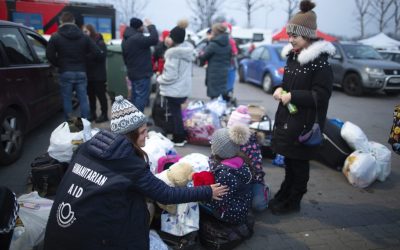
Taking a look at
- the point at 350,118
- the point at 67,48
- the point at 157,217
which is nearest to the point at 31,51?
the point at 67,48

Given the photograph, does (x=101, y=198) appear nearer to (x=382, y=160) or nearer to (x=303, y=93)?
(x=303, y=93)

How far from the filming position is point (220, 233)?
2.75m

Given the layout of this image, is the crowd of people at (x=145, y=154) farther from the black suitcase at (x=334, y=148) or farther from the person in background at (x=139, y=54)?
the black suitcase at (x=334, y=148)

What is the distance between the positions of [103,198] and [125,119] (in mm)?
527

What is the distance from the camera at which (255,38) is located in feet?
91.6

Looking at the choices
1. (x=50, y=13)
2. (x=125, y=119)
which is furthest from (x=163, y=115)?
(x=50, y=13)

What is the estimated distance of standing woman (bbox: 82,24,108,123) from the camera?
6164 mm

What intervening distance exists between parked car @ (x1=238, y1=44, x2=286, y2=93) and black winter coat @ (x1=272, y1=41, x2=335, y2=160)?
6694mm

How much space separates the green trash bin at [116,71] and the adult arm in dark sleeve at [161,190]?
6012 millimetres

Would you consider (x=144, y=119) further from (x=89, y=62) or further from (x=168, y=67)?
(x=89, y=62)

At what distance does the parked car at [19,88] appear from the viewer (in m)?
4.24

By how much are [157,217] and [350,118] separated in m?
6.26

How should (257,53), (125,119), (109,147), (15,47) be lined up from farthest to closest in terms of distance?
(257,53) → (15,47) → (125,119) → (109,147)

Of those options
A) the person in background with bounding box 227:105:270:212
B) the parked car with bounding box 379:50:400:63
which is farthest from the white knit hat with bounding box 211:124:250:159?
the parked car with bounding box 379:50:400:63
